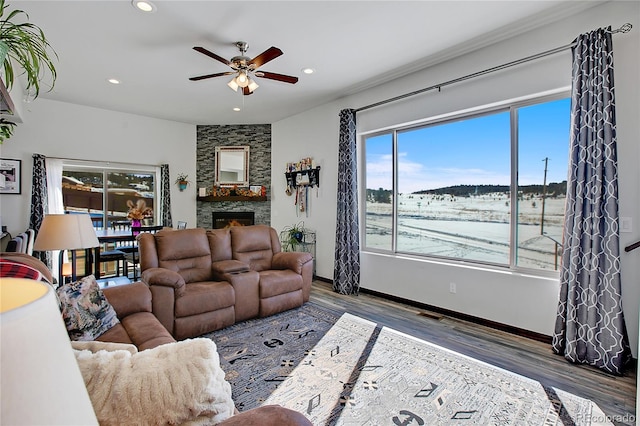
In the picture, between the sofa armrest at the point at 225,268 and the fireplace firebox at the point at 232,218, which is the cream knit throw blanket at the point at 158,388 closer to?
the sofa armrest at the point at 225,268

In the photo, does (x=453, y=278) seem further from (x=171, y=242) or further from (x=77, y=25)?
(x=77, y=25)

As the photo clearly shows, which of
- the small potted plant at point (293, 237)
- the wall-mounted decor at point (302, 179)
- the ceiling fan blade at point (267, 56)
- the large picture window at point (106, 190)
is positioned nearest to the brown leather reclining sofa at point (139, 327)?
the ceiling fan blade at point (267, 56)

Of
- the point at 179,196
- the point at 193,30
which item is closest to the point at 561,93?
the point at 193,30

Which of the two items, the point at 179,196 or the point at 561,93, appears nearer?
the point at 561,93

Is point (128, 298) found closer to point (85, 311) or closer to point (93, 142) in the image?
point (85, 311)

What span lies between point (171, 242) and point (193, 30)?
7.29 ft

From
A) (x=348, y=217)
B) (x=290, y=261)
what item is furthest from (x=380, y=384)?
(x=348, y=217)

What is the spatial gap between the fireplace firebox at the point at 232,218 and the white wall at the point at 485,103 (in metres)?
1.84

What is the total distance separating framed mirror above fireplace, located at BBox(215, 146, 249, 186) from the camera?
21.9 feet

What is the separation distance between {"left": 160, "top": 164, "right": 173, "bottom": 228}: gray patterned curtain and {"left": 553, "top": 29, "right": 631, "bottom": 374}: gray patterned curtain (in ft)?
20.3

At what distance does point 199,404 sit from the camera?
1.03m

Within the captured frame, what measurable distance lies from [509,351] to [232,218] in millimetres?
5401

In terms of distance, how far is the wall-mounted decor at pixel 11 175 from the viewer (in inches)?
184

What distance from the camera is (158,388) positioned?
3.35ft
